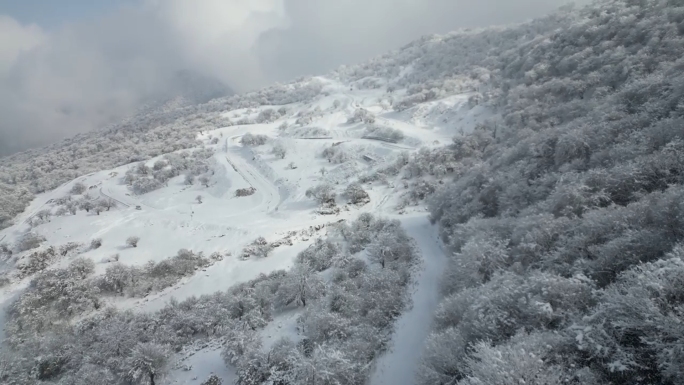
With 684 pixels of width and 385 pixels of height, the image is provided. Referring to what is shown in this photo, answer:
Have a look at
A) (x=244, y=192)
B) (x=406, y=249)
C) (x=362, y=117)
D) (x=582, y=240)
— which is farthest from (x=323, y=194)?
(x=582, y=240)

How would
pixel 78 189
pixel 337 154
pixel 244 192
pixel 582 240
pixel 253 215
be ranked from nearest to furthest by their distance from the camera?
pixel 582 240 < pixel 253 215 < pixel 244 192 < pixel 337 154 < pixel 78 189

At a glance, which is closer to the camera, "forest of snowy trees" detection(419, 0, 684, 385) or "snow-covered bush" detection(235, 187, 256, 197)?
"forest of snowy trees" detection(419, 0, 684, 385)


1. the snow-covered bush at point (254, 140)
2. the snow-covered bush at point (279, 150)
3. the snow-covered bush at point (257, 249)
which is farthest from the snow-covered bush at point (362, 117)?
the snow-covered bush at point (257, 249)

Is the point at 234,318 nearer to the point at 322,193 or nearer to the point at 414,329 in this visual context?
the point at 414,329

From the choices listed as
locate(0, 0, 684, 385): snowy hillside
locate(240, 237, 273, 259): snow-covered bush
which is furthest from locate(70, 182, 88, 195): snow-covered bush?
locate(240, 237, 273, 259): snow-covered bush

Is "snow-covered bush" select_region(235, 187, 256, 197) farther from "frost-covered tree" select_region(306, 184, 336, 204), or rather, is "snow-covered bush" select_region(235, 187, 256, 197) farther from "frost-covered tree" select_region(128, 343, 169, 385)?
"frost-covered tree" select_region(128, 343, 169, 385)

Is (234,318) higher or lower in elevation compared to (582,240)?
lower

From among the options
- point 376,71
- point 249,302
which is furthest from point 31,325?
point 376,71
